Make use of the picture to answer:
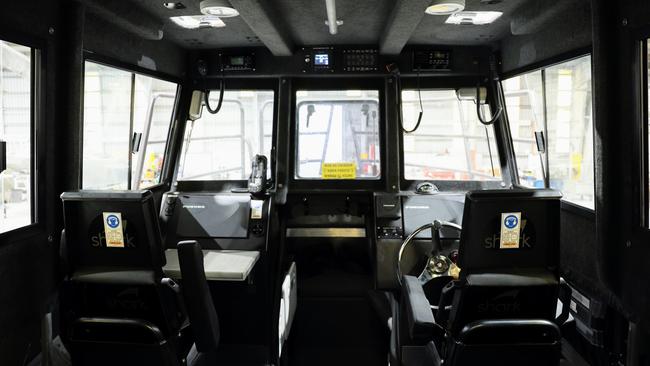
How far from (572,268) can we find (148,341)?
2.35 meters

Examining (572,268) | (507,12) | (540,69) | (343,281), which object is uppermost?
(507,12)

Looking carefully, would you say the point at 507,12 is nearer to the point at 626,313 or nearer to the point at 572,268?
the point at 572,268

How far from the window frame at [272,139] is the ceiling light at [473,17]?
1.48 metres

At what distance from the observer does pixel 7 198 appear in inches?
83.5

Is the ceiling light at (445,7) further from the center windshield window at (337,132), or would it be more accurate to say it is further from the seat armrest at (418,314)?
the seat armrest at (418,314)

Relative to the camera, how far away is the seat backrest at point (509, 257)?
173cm

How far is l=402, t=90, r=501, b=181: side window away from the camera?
3775 millimetres

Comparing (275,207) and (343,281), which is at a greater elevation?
(275,207)

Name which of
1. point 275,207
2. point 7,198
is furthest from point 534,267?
point 7,198

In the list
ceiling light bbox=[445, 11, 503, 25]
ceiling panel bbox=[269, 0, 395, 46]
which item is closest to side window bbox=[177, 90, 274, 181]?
ceiling panel bbox=[269, 0, 395, 46]

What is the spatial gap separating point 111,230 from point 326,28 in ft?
6.82

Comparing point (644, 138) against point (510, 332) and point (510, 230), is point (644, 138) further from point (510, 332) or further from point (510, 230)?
point (510, 332)

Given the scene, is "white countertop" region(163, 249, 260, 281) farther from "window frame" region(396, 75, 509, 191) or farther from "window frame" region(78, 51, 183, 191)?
"window frame" region(396, 75, 509, 191)

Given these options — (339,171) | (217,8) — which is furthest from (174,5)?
(339,171)
